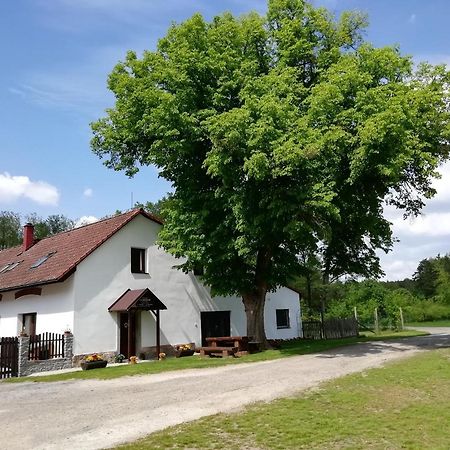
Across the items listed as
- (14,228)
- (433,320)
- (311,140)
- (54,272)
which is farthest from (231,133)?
(14,228)

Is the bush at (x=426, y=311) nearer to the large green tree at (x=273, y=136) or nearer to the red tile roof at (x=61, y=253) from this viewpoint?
the large green tree at (x=273, y=136)

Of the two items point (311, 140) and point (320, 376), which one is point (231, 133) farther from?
point (320, 376)

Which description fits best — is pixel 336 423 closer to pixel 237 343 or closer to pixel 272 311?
pixel 237 343

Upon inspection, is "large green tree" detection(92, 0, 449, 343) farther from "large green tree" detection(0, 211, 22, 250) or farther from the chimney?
"large green tree" detection(0, 211, 22, 250)

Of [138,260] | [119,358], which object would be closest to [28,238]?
[138,260]

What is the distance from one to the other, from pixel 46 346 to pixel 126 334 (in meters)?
3.85

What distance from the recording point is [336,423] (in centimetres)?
813

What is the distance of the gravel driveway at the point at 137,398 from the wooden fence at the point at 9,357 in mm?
2167

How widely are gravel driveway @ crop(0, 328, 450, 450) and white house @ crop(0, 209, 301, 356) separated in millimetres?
5826

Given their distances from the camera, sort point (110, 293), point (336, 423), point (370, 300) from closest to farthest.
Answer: point (336, 423) → point (110, 293) → point (370, 300)

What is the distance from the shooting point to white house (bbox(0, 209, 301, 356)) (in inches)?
838

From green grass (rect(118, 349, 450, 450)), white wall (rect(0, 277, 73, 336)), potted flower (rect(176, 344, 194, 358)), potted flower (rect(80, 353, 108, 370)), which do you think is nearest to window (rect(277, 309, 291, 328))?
potted flower (rect(176, 344, 194, 358))

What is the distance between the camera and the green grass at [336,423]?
7074mm

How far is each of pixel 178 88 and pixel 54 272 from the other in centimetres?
947
